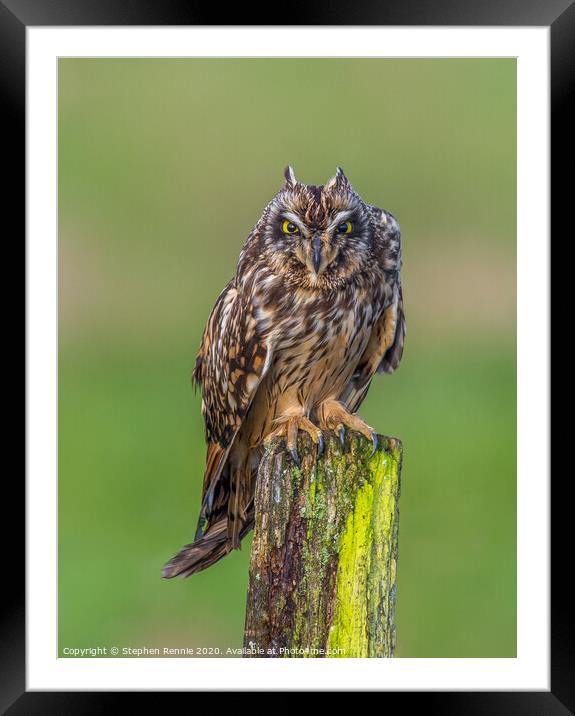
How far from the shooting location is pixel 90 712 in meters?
3.25

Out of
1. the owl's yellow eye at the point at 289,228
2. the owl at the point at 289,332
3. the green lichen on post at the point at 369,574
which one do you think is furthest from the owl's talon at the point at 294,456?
the owl's yellow eye at the point at 289,228

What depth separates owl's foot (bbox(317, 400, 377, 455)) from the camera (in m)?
3.78

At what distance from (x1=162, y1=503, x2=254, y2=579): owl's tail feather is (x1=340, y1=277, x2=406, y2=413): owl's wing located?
0.84m

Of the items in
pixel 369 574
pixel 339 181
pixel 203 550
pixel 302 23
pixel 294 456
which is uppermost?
pixel 302 23

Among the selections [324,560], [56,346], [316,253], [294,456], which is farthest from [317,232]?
[324,560]

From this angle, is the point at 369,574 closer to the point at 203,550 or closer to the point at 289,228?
the point at 203,550

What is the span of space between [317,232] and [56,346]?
1230mm

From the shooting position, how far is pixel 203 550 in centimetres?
416

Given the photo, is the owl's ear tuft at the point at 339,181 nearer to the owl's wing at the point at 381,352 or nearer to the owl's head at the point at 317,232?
the owl's head at the point at 317,232

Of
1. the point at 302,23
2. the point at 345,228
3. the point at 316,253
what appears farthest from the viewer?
the point at 345,228

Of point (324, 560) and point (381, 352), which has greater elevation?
point (381, 352)

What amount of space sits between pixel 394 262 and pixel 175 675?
212 centimetres
